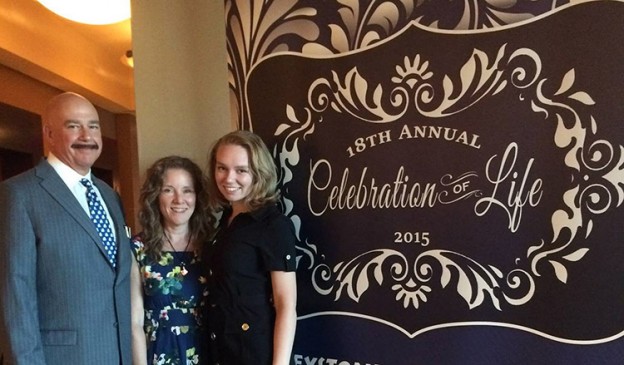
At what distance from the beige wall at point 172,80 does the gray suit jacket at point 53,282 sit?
45cm

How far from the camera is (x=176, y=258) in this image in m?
1.86

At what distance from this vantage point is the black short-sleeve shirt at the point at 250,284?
5.56ft

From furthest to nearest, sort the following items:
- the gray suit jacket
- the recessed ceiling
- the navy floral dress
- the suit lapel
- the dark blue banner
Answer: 1. the recessed ceiling
2. the navy floral dress
3. the suit lapel
4. the gray suit jacket
5. the dark blue banner

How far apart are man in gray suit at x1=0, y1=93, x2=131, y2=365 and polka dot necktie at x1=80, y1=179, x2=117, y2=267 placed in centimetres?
1

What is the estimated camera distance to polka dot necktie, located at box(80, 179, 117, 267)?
174 cm

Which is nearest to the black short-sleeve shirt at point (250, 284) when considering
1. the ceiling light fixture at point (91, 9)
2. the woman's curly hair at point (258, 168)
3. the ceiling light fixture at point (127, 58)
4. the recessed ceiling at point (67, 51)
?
the woman's curly hair at point (258, 168)

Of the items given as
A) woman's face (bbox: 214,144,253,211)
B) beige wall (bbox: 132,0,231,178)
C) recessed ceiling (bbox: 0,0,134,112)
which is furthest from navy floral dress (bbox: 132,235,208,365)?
recessed ceiling (bbox: 0,0,134,112)

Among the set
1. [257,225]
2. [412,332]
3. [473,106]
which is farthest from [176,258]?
[473,106]

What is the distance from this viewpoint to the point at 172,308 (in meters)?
1.82

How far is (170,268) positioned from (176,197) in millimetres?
227

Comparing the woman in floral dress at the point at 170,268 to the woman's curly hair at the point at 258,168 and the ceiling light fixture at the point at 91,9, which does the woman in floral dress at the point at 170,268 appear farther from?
the ceiling light fixture at the point at 91,9

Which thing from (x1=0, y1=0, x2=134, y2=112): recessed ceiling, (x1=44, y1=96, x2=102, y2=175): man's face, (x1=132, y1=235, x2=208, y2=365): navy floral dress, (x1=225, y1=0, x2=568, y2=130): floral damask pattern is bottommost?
(x1=132, y1=235, x2=208, y2=365): navy floral dress

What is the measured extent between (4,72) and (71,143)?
2.34 m

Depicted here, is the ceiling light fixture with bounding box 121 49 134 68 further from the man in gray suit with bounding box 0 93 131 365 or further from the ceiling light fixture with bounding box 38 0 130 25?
the man in gray suit with bounding box 0 93 131 365
